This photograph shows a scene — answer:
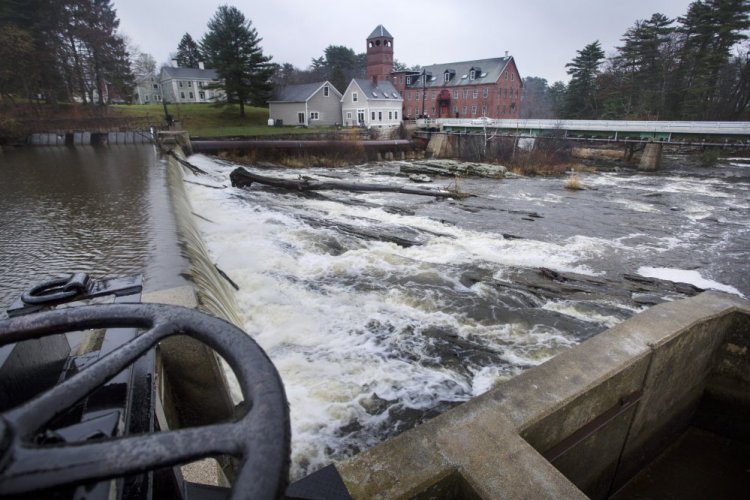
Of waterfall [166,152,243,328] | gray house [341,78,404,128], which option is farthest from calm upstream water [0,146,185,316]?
gray house [341,78,404,128]

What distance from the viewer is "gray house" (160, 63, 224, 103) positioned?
63.4 metres

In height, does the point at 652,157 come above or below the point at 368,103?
below

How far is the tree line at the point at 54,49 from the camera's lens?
33062 mm

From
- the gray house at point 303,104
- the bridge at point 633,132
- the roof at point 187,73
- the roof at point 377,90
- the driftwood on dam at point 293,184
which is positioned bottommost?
the driftwood on dam at point 293,184

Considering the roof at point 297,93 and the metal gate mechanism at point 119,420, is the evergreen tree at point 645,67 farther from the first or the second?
the metal gate mechanism at point 119,420

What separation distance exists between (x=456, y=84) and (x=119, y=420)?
226ft

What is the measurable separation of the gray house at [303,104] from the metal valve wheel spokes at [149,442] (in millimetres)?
52549

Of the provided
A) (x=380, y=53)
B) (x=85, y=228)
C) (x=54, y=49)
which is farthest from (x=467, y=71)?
(x=85, y=228)

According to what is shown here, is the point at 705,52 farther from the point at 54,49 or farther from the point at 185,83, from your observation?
the point at 185,83

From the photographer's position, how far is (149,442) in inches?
29.3

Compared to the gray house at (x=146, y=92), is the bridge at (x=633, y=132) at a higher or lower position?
lower

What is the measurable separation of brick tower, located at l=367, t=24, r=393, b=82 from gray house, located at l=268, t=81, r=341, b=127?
1293 centimetres

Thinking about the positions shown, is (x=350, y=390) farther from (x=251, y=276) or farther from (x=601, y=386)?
(x=251, y=276)

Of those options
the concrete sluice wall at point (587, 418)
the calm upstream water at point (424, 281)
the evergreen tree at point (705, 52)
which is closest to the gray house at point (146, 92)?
the calm upstream water at point (424, 281)
